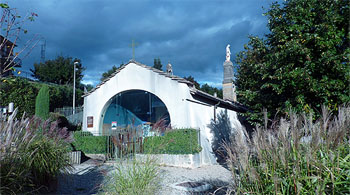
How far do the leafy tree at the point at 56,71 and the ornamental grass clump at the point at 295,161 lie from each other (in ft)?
118

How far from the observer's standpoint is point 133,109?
12727 millimetres

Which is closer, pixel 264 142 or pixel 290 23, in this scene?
pixel 264 142

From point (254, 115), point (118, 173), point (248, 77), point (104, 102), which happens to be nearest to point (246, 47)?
point (248, 77)

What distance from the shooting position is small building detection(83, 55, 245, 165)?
36.1ft

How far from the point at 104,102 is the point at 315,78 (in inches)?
384

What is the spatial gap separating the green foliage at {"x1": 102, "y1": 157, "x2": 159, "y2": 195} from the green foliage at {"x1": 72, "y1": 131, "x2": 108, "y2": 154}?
22.9 ft

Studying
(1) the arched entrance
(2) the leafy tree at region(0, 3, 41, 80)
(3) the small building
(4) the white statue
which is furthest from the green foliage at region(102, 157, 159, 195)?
(4) the white statue

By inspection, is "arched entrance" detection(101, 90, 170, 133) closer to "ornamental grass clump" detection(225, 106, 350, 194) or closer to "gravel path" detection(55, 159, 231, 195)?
"gravel path" detection(55, 159, 231, 195)

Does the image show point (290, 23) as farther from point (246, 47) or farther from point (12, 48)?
point (12, 48)

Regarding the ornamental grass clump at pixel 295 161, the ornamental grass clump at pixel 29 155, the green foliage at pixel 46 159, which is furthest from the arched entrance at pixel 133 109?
the ornamental grass clump at pixel 295 161

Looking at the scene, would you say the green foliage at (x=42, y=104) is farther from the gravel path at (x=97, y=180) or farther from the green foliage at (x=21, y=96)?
the gravel path at (x=97, y=180)

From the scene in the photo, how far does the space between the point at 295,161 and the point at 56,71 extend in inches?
1477

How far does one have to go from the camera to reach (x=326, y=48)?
7910 mm

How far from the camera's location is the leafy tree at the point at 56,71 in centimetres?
3522
